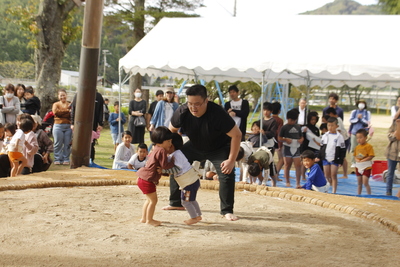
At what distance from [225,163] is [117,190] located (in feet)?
4.16

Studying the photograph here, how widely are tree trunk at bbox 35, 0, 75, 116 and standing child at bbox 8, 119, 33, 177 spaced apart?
416cm

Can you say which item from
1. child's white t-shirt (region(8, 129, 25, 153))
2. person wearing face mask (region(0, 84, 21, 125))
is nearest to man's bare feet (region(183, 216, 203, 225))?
child's white t-shirt (region(8, 129, 25, 153))

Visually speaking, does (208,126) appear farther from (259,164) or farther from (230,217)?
(259,164)

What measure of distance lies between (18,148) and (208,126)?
219cm

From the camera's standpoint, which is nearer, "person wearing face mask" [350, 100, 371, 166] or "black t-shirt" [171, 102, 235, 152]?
"black t-shirt" [171, 102, 235, 152]

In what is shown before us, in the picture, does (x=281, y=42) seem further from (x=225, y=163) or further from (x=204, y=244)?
(x=204, y=244)

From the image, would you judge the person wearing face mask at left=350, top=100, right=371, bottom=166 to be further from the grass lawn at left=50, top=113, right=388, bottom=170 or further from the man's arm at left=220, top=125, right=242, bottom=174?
the man's arm at left=220, top=125, right=242, bottom=174

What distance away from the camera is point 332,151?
4816mm

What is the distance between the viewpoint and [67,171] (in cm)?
428

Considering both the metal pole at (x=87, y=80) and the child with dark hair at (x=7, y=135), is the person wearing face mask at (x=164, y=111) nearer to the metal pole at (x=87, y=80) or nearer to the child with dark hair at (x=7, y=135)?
the metal pole at (x=87, y=80)

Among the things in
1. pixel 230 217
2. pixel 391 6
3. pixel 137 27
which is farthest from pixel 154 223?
pixel 391 6

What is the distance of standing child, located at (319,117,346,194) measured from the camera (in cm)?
481

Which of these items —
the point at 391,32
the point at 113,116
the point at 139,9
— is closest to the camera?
the point at 391,32

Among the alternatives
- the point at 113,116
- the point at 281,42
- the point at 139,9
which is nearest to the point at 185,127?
the point at 281,42
